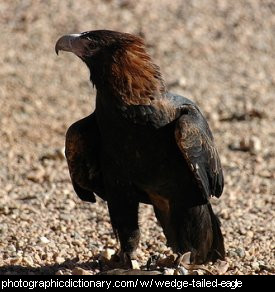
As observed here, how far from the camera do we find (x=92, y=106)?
12.4m

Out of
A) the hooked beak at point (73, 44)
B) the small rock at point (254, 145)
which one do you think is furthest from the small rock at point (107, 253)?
the small rock at point (254, 145)

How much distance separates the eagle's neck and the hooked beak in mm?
240

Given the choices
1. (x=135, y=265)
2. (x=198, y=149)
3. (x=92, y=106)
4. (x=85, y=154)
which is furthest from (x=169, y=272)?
(x=92, y=106)

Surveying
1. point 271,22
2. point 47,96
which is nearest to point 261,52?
point 271,22

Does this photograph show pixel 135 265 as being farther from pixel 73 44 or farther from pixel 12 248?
pixel 73 44

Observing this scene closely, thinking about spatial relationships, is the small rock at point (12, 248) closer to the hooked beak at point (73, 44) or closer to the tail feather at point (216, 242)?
the tail feather at point (216, 242)

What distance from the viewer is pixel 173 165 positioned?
272 inches

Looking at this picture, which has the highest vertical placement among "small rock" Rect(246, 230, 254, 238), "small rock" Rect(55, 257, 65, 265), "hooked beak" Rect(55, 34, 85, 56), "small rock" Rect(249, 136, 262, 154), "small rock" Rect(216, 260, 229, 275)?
"hooked beak" Rect(55, 34, 85, 56)

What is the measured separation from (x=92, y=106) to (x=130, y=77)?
18.5 feet

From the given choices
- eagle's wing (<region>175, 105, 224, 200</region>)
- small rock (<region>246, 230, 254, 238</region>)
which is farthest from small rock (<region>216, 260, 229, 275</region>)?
small rock (<region>246, 230, 254, 238</region>)

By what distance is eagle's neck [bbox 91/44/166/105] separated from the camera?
6746 mm

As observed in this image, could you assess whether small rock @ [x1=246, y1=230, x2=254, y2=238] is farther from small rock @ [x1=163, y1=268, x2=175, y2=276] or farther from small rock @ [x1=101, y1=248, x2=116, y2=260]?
small rock @ [x1=163, y1=268, x2=175, y2=276]
